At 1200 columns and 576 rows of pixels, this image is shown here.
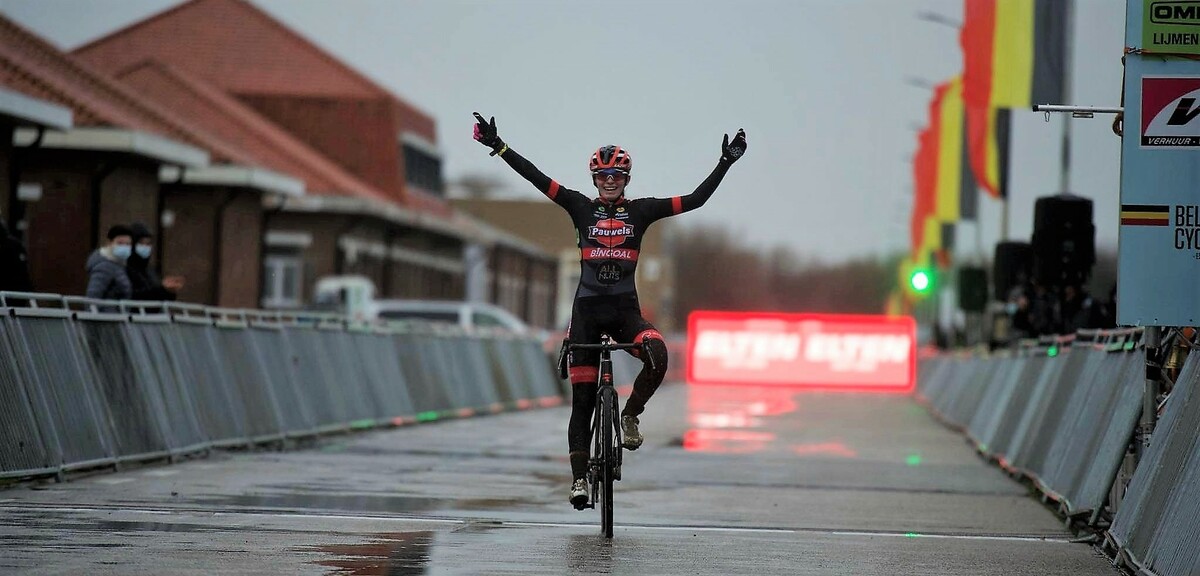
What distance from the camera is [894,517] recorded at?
13656 mm

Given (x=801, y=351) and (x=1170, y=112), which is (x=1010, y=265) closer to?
(x=1170, y=112)

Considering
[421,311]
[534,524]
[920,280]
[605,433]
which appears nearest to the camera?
[605,433]

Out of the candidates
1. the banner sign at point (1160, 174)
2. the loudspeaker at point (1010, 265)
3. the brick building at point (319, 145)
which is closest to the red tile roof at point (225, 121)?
the brick building at point (319, 145)

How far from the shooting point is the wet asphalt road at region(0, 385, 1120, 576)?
32.7 ft

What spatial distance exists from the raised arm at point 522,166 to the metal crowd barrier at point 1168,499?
11.2 ft

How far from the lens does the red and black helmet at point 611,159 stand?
11867 mm

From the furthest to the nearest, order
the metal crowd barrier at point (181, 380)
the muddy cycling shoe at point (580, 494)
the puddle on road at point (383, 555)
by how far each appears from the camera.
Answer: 1. the metal crowd barrier at point (181, 380)
2. the muddy cycling shoe at point (580, 494)
3. the puddle on road at point (383, 555)

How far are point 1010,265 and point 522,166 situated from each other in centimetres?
1603

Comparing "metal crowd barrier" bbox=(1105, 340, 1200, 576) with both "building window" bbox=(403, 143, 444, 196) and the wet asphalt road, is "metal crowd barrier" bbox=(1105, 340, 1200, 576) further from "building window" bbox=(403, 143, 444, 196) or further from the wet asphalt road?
"building window" bbox=(403, 143, 444, 196)

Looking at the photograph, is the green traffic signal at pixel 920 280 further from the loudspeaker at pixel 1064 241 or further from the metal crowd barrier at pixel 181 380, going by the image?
the loudspeaker at pixel 1064 241

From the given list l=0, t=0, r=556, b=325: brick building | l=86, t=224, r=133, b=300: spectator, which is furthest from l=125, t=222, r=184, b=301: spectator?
l=0, t=0, r=556, b=325: brick building

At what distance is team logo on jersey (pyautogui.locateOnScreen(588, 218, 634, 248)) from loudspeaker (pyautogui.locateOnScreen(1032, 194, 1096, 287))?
1013 cm

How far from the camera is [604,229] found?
1180 cm

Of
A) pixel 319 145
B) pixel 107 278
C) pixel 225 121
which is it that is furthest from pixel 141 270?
pixel 319 145
